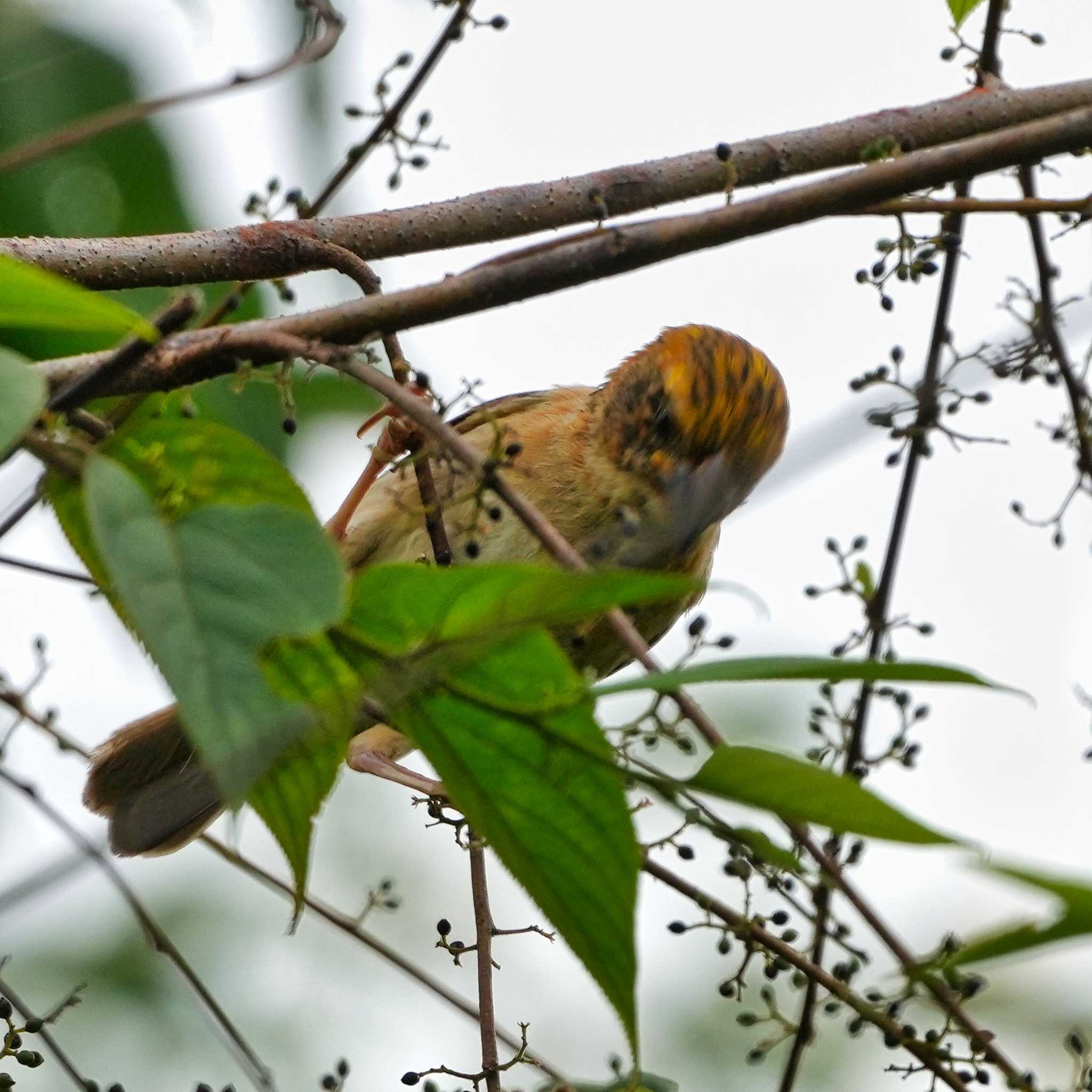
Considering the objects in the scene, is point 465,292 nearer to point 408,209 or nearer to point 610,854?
point 610,854

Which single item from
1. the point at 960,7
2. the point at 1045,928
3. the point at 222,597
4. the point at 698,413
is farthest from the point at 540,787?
the point at 698,413

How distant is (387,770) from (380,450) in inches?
27.9

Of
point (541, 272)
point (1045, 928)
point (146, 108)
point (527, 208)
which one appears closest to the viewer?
point (1045, 928)

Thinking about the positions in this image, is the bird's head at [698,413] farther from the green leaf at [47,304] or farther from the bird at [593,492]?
the green leaf at [47,304]

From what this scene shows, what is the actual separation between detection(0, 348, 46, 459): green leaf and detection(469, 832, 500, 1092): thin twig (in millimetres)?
985

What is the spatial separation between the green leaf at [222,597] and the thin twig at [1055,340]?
1.85 meters

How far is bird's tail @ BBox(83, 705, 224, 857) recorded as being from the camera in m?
3.55

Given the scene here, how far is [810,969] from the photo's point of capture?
1.97 meters

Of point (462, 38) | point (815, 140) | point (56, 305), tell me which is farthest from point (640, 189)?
point (56, 305)

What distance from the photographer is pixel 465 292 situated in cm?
165

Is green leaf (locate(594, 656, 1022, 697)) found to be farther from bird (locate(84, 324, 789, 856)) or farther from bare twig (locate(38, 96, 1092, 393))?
bird (locate(84, 324, 789, 856))

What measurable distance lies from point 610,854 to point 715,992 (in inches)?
214

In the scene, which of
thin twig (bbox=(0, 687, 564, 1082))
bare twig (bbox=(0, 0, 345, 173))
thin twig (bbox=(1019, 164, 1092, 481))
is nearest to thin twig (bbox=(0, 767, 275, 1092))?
thin twig (bbox=(0, 687, 564, 1082))

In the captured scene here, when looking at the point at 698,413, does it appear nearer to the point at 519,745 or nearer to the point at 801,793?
the point at 519,745
